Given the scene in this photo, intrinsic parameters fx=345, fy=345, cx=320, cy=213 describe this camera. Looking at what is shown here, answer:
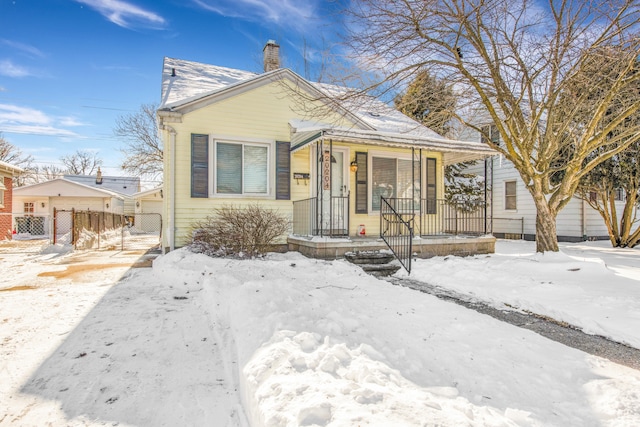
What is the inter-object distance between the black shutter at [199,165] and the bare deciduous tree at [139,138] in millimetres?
17280

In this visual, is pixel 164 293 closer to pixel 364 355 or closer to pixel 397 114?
pixel 364 355

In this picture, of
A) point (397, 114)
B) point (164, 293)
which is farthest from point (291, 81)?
point (164, 293)

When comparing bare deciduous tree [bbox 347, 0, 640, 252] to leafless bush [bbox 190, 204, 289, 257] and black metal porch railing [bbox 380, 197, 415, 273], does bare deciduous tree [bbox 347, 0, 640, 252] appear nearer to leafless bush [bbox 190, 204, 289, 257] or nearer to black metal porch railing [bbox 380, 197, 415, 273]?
black metal porch railing [bbox 380, 197, 415, 273]

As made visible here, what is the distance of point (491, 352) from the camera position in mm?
3145

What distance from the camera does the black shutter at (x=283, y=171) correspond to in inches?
358

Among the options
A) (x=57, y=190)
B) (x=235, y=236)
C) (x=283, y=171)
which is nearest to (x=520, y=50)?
(x=283, y=171)

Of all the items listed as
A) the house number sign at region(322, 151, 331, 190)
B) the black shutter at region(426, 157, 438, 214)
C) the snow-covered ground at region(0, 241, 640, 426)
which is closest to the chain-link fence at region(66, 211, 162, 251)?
the snow-covered ground at region(0, 241, 640, 426)

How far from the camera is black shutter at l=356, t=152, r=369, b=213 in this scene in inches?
381

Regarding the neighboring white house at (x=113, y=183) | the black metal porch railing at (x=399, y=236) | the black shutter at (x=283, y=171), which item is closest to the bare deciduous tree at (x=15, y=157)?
the neighboring white house at (x=113, y=183)

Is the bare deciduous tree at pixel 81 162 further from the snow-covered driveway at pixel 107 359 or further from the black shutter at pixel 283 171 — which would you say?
the snow-covered driveway at pixel 107 359

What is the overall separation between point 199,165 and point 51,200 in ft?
69.4

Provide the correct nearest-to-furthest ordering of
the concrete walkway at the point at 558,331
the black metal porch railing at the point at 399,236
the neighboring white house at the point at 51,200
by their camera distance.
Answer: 1. the concrete walkway at the point at 558,331
2. the black metal porch railing at the point at 399,236
3. the neighboring white house at the point at 51,200

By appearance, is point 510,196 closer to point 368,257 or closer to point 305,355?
point 368,257

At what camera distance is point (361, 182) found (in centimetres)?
971
